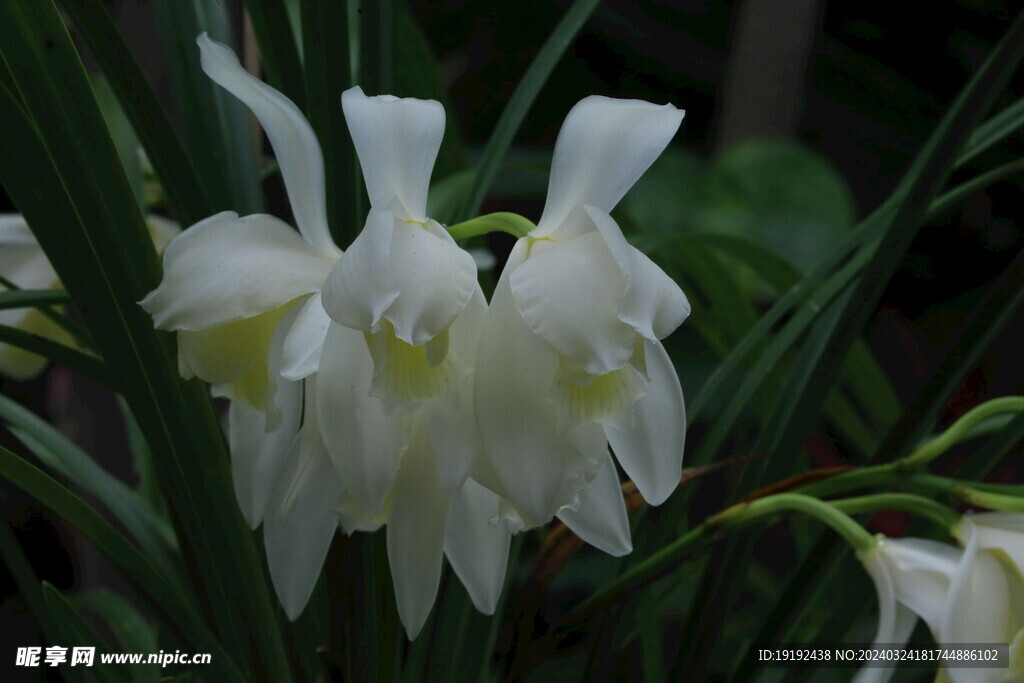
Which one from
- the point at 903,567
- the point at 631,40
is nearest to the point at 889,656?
the point at 903,567

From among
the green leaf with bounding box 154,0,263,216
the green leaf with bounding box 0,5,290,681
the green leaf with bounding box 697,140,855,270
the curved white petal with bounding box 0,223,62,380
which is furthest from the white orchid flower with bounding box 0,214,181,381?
the green leaf with bounding box 697,140,855,270

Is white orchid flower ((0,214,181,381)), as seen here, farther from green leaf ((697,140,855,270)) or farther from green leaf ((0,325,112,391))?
green leaf ((697,140,855,270))

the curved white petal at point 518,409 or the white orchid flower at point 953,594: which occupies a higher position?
the curved white petal at point 518,409

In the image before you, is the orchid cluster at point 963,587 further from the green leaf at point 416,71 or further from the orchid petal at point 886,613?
the green leaf at point 416,71

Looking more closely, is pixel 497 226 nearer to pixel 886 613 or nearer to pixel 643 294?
pixel 643 294

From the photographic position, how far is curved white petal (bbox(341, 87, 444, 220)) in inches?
9.9

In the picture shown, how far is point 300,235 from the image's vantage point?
0.29 metres

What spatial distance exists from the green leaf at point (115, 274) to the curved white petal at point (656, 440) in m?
0.15

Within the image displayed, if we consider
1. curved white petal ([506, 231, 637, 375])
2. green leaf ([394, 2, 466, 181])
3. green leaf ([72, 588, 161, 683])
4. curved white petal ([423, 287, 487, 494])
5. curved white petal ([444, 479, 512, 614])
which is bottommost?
green leaf ([72, 588, 161, 683])

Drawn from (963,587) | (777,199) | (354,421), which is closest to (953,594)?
(963,587)

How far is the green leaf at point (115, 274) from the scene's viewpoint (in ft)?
0.88

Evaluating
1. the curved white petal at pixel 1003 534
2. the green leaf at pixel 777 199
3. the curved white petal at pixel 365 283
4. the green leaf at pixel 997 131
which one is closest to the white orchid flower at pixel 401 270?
the curved white petal at pixel 365 283

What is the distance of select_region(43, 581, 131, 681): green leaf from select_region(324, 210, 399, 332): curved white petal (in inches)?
8.1

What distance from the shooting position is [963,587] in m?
0.31
